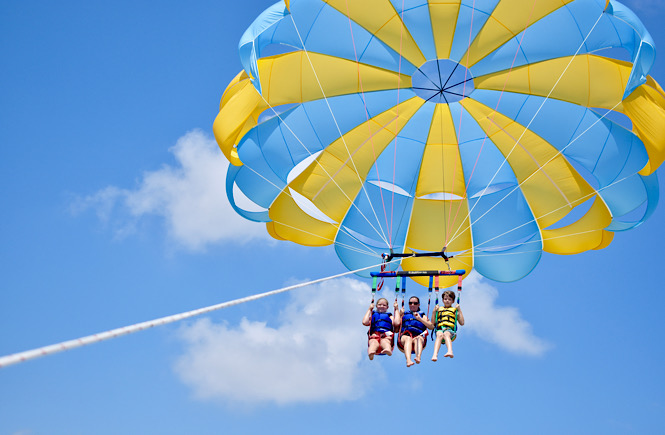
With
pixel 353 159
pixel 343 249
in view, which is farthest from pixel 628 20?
pixel 343 249

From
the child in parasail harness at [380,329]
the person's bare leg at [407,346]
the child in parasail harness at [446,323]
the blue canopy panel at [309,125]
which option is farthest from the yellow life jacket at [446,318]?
the blue canopy panel at [309,125]

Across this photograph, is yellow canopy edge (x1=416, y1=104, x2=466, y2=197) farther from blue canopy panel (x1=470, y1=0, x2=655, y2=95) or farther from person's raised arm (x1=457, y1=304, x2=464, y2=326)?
person's raised arm (x1=457, y1=304, x2=464, y2=326)

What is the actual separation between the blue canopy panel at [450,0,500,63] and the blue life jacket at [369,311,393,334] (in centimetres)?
345

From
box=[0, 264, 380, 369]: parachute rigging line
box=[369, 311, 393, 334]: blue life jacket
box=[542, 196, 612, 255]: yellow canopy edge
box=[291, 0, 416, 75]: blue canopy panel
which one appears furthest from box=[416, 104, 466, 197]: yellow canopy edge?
box=[0, 264, 380, 369]: parachute rigging line

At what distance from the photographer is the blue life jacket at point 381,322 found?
27.0ft

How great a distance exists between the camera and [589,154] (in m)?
9.22

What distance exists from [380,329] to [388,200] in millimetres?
2542

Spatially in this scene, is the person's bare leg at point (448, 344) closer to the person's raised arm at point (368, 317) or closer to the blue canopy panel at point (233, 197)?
the person's raised arm at point (368, 317)

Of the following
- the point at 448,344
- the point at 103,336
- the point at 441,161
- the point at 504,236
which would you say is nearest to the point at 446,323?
the point at 448,344

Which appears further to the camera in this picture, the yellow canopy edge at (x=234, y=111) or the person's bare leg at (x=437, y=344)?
the yellow canopy edge at (x=234, y=111)

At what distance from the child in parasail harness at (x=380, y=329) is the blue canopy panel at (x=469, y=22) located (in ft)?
11.1

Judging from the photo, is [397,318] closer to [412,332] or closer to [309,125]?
[412,332]

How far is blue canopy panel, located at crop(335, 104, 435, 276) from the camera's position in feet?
32.7

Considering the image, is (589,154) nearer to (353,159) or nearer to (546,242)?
(546,242)
